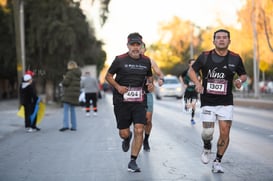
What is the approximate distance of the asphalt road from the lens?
773 centimetres

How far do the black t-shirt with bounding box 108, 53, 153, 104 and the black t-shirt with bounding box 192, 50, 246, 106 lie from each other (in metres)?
0.87

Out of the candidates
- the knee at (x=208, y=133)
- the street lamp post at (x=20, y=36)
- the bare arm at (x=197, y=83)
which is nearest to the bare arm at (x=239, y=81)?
the bare arm at (x=197, y=83)

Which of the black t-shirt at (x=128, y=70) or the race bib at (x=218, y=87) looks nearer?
the race bib at (x=218, y=87)

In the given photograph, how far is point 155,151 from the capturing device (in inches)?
407

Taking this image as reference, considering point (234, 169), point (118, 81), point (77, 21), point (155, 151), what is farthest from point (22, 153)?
point (77, 21)

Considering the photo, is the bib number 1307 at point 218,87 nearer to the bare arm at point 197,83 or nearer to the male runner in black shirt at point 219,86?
the male runner in black shirt at point 219,86

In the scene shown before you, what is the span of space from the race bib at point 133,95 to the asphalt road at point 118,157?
1037 millimetres

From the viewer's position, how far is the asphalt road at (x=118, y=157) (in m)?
7.73

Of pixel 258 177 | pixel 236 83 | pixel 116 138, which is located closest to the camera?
pixel 258 177

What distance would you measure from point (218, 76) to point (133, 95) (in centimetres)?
124

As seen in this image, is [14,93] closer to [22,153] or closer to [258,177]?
[22,153]

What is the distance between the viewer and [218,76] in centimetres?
776

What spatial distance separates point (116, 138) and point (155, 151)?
2741mm

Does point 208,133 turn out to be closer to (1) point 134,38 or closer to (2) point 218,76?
(2) point 218,76
